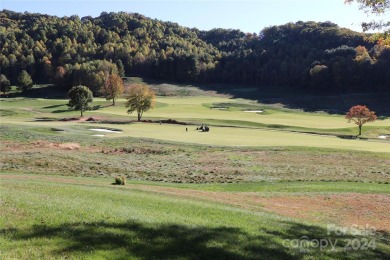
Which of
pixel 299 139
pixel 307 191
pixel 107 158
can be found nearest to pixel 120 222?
pixel 307 191

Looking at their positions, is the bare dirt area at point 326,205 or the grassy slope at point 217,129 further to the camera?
the grassy slope at point 217,129

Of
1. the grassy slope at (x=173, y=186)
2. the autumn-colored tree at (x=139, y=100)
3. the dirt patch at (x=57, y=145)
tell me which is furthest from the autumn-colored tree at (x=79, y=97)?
the dirt patch at (x=57, y=145)

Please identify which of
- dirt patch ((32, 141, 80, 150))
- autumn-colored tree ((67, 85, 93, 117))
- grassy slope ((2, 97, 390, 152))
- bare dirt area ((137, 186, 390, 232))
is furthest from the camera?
autumn-colored tree ((67, 85, 93, 117))

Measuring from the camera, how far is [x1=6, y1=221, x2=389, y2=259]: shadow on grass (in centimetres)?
1248

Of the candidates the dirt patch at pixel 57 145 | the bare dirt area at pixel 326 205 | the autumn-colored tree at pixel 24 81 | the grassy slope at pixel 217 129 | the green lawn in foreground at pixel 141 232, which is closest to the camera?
the green lawn in foreground at pixel 141 232

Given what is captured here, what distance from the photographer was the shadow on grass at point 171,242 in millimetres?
12477

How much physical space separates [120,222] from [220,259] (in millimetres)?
4684

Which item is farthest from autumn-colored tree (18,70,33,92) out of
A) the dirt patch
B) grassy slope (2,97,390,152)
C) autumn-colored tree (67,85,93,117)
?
the dirt patch

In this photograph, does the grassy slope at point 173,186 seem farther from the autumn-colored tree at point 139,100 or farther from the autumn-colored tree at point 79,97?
the autumn-colored tree at point 139,100

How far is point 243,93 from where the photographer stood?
6516 inches

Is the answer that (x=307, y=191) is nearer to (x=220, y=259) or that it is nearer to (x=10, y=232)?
(x=220, y=259)

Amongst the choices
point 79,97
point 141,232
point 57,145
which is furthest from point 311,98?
point 141,232

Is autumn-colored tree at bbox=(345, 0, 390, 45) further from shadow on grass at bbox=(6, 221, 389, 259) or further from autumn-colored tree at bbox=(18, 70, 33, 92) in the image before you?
autumn-colored tree at bbox=(18, 70, 33, 92)

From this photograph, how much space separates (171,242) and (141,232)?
1375 mm
